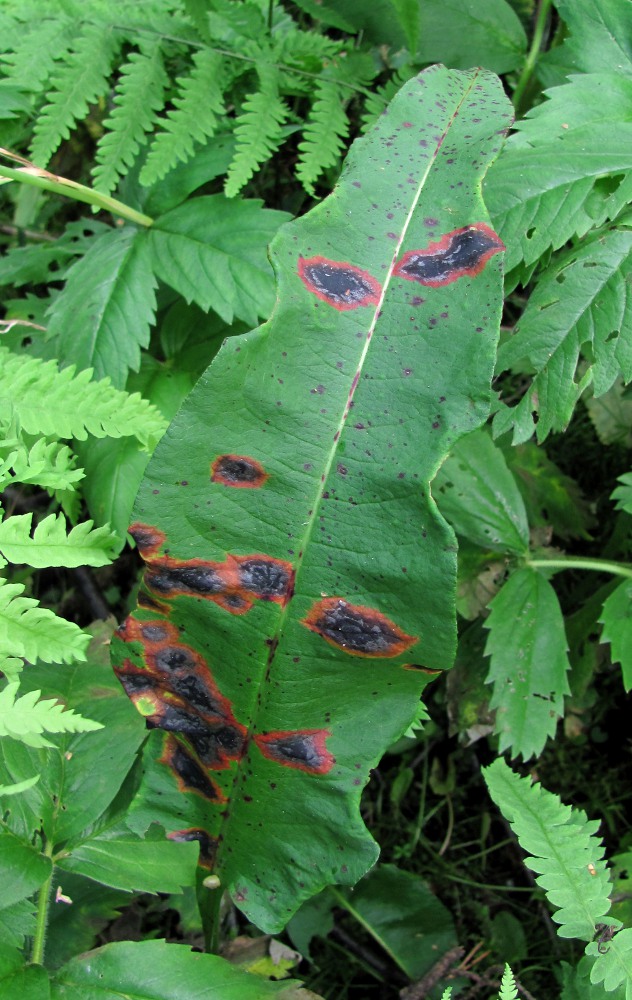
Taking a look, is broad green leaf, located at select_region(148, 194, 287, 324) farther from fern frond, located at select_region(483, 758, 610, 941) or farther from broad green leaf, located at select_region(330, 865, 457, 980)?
broad green leaf, located at select_region(330, 865, 457, 980)

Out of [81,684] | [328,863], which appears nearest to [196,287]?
[81,684]

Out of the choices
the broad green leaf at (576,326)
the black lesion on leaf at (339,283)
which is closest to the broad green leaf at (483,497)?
the broad green leaf at (576,326)

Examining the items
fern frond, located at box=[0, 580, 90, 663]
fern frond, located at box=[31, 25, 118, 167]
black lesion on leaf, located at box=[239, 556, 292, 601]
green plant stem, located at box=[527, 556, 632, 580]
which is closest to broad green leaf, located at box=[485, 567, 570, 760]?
green plant stem, located at box=[527, 556, 632, 580]

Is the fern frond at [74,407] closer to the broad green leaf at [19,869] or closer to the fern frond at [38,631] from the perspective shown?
the fern frond at [38,631]

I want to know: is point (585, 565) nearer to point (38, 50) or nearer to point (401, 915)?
point (401, 915)

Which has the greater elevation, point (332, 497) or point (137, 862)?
point (332, 497)

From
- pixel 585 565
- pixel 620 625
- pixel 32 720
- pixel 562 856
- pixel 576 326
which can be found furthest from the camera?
pixel 585 565

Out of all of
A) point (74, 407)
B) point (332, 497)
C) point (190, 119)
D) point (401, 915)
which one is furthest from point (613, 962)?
point (190, 119)

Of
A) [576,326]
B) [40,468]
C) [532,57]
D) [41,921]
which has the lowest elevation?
[41,921]
